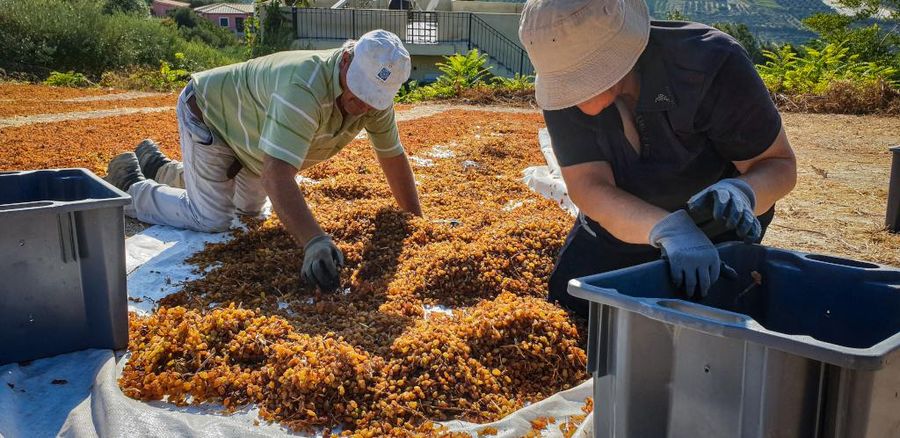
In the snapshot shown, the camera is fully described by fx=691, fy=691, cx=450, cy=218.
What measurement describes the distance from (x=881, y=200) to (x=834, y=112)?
17.0 feet

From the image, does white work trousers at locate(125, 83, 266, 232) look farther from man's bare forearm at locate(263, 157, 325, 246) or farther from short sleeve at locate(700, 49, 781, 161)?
short sleeve at locate(700, 49, 781, 161)

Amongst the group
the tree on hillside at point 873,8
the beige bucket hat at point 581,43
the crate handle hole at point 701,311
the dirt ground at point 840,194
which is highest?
the tree on hillside at point 873,8

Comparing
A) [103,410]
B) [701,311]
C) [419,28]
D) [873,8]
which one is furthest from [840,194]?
[419,28]

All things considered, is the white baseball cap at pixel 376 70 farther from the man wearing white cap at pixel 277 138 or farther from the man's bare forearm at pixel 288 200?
the man's bare forearm at pixel 288 200

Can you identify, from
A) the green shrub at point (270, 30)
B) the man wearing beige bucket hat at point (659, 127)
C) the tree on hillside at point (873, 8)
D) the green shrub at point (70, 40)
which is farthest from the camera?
the green shrub at point (270, 30)

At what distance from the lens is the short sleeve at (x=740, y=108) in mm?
2084

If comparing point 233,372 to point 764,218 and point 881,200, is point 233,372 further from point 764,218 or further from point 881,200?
point 881,200

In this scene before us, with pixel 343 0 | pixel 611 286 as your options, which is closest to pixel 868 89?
pixel 611 286

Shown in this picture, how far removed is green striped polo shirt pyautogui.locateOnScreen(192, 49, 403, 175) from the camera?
114 inches

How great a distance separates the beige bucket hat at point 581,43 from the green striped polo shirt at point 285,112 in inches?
50.3

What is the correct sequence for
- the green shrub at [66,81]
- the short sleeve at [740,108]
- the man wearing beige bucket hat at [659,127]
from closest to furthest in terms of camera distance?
1. the man wearing beige bucket hat at [659,127]
2. the short sleeve at [740,108]
3. the green shrub at [66,81]

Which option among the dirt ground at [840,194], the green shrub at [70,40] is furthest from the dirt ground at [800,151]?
the green shrub at [70,40]

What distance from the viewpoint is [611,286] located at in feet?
4.74

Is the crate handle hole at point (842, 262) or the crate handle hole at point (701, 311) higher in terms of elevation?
the crate handle hole at point (701, 311)
